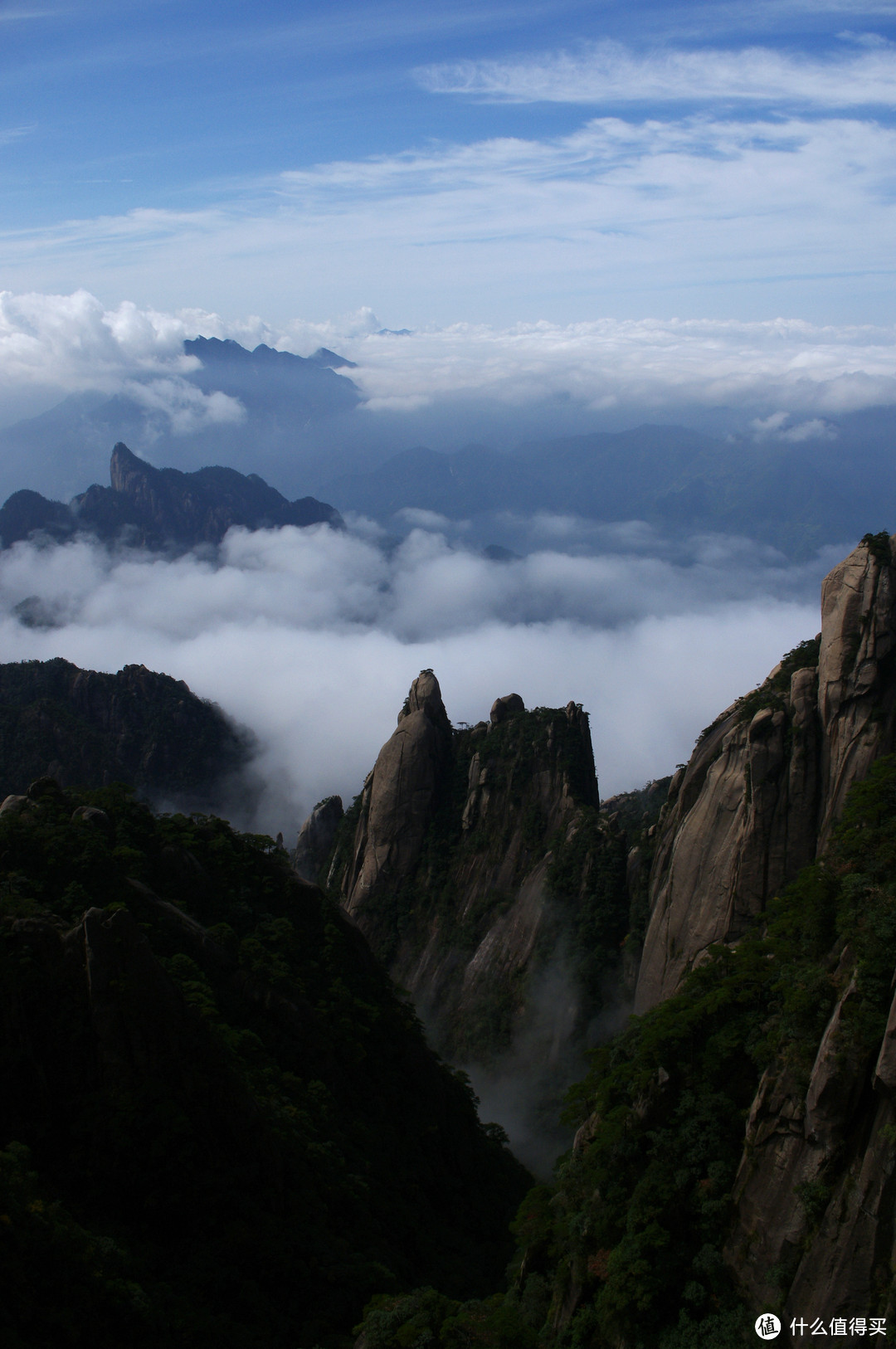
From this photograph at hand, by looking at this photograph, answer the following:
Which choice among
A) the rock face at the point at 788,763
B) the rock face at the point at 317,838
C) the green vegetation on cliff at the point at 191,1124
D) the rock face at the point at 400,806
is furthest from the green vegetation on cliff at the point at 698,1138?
the rock face at the point at 317,838

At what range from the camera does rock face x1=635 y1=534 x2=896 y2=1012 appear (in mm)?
37094

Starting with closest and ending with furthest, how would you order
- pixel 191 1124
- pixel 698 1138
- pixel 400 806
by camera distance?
1. pixel 698 1138
2. pixel 191 1124
3. pixel 400 806

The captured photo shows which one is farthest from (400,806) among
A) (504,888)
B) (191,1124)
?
(191,1124)

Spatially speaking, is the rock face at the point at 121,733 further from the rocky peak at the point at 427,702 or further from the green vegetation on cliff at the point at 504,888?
the rocky peak at the point at 427,702

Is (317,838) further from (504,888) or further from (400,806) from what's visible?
(504,888)

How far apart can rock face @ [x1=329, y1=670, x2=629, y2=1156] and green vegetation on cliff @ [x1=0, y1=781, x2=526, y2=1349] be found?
18319 millimetres

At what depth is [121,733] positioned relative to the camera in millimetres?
121875

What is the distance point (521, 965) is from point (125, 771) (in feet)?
225

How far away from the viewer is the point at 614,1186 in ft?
69.7

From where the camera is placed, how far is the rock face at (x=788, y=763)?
37.1m

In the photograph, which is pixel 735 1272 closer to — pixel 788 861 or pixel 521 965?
pixel 788 861

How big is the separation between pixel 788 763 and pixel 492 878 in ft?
119

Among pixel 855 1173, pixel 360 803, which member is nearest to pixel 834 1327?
pixel 855 1173

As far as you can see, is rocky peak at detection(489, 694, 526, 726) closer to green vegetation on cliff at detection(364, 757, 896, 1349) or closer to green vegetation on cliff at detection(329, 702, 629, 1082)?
green vegetation on cliff at detection(329, 702, 629, 1082)
